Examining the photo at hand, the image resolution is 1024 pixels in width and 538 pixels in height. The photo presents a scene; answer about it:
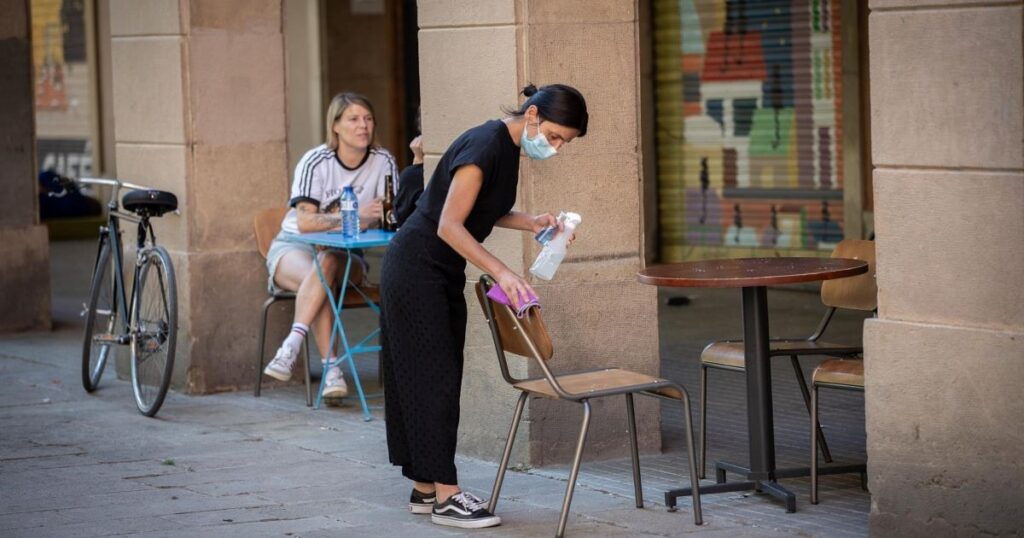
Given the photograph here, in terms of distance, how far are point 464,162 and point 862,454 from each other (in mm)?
2496

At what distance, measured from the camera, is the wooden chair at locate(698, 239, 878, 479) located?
6.76 meters

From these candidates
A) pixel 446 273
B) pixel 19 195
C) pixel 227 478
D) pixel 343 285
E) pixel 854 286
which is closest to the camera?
pixel 446 273

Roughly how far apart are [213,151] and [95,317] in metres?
1.18

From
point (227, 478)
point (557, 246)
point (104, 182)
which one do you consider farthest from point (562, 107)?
point (104, 182)

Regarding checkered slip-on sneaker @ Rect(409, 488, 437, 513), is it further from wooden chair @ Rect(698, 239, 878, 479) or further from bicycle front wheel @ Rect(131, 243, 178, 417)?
bicycle front wheel @ Rect(131, 243, 178, 417)

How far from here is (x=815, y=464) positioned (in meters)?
6.35

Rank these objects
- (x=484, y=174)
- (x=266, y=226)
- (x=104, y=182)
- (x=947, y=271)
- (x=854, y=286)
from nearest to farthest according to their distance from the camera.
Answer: (x=947, y=271) < (x=484, y=174) < (x=854, y=286) < (x=104, y=182) < (x=266, y=226)

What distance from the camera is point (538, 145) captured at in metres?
5.91

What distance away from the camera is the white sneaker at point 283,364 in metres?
8.62

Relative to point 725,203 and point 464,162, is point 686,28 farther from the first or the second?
point 464,162

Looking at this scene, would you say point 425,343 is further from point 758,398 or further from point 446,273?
point 758,398

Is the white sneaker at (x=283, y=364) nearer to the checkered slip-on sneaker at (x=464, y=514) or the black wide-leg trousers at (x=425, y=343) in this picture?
the black wide-leg trousers at (x=425, y=343)

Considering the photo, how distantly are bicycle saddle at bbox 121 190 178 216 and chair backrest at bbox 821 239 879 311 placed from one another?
3584 mm

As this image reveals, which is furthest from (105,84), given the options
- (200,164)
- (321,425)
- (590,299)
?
(590,299)
